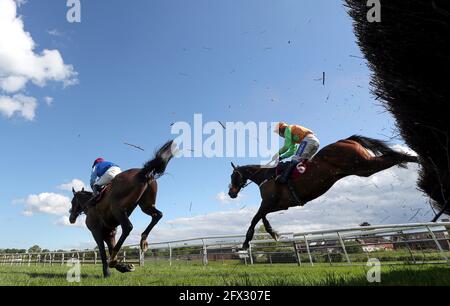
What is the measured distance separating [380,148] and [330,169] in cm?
102

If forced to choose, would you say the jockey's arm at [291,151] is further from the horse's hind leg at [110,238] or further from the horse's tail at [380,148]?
the horse's hind leg at [110,238]

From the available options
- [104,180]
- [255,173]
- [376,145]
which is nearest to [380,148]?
[376,145]

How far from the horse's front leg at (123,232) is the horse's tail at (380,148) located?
16.1 feet

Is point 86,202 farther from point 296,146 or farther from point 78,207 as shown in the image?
point 296,146

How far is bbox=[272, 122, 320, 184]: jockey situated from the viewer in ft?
25.1

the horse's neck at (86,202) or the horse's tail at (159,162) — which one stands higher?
the horse's tail at (159,162)

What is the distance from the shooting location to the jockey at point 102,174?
8750mm

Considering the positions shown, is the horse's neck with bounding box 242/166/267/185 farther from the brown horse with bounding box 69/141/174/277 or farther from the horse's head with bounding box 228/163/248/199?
the brown horse with bounding box 69/141/174/277

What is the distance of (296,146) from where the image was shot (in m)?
8.06

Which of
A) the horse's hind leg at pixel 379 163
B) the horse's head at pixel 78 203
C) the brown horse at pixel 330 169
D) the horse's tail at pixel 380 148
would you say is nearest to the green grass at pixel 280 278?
the brown horse at pixel 330 169
